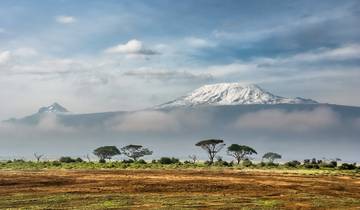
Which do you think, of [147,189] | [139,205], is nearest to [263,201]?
[139,205]

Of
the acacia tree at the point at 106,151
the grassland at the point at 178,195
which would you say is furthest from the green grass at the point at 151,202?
the acacia tree at the point at 106,151

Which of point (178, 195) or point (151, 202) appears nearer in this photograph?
point (151, 202)

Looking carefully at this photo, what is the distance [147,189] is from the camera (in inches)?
2041

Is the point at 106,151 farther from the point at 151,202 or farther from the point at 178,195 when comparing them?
the point at 151,202

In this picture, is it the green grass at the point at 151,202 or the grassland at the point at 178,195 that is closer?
the green grass at the point at 151,202

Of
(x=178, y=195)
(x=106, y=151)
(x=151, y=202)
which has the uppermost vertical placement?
(x=106, y=151)

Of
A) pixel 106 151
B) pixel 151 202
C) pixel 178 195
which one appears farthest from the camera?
pixel 106 151

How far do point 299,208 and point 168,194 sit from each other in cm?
1297

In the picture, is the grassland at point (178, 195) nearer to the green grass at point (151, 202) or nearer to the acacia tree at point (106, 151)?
the green grass at point (151, 202)

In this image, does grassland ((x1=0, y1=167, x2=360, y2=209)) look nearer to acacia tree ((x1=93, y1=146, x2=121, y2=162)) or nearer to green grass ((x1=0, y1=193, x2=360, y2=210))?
green grass ((x1=0, y1=193, x2=360, y2=210))

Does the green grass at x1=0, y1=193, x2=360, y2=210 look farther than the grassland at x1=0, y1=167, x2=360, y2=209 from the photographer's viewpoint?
No

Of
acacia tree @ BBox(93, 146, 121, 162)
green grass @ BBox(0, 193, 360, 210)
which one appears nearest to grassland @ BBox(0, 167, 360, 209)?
green grass @ BBox(0, 193, 360, 210)

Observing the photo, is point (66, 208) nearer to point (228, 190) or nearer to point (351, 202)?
point (228, 190)

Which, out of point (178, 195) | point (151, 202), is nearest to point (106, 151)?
point (178, 195)
